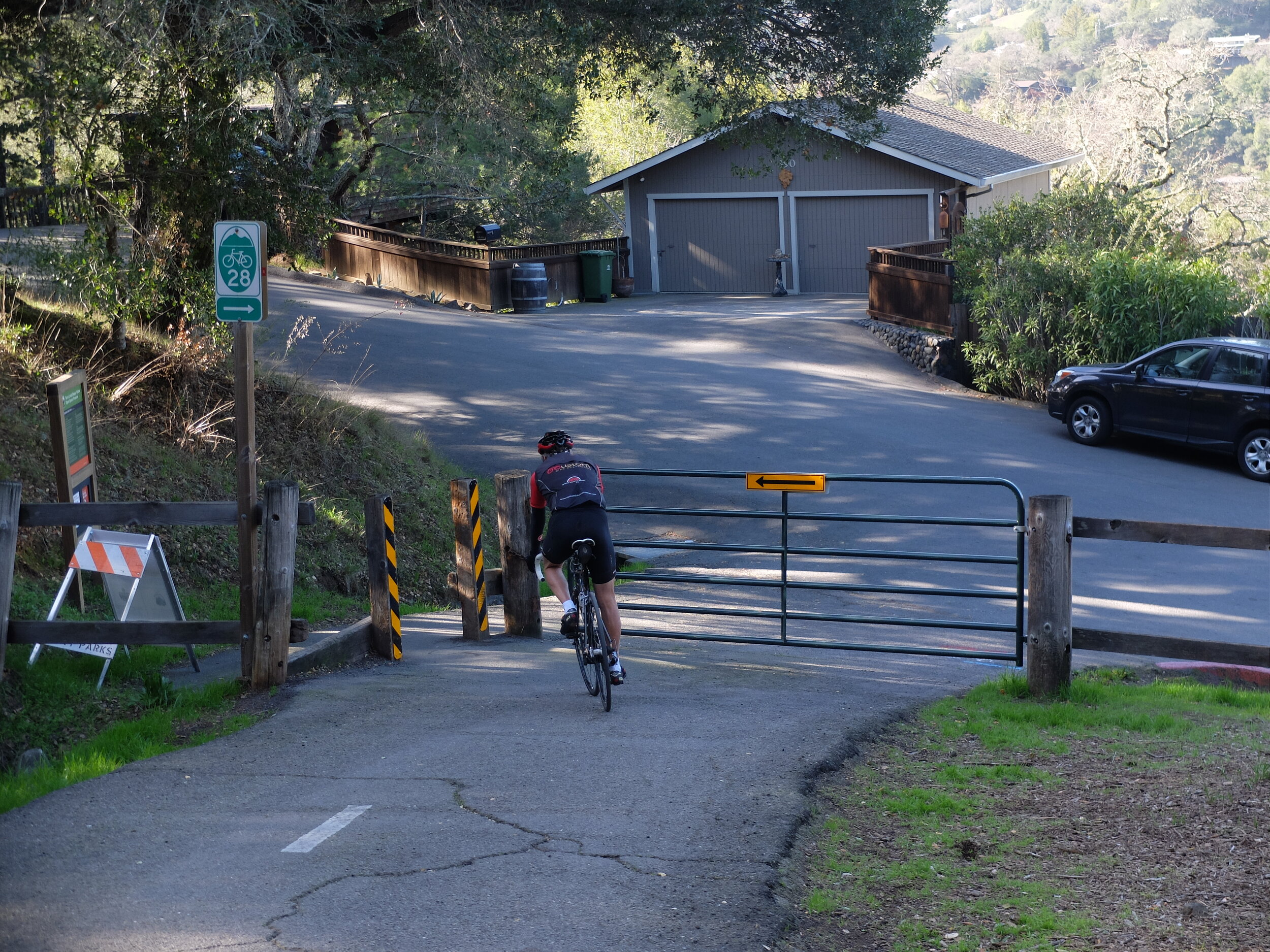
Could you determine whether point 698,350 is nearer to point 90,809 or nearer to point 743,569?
point 743,569

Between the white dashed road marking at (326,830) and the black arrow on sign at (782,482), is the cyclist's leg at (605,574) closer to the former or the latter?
the black arrow on sign at (782,482)

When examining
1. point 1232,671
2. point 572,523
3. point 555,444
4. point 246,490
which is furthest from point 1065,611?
point 246,490

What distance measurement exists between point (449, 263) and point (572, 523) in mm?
23772

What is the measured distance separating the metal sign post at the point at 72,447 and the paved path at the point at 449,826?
92.4 inches

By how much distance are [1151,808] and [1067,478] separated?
37.4ft

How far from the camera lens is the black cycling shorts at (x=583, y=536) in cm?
741

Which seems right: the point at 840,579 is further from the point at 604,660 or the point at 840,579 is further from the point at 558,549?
the point at 604,660

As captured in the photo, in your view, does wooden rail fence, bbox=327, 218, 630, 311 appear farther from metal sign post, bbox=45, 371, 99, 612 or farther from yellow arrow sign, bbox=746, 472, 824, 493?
yellow arrow sign, bbox=746, 472, 824, 493

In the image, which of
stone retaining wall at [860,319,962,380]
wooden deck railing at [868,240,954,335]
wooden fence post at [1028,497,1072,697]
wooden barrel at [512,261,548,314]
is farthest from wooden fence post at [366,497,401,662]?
wooden barrel at [512,261,548,314]

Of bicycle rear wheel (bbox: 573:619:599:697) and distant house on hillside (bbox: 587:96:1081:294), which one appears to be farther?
distant house on hillside (bbox: 587:96:1081:294)

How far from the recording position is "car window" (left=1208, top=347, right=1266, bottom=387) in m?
16.8

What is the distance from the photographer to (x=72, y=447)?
8.62 metres

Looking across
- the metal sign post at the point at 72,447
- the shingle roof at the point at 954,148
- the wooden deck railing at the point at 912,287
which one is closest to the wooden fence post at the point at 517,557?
the metal sign post at the point at 72,447

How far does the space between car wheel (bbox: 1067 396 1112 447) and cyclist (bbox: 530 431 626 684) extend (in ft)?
42.7
